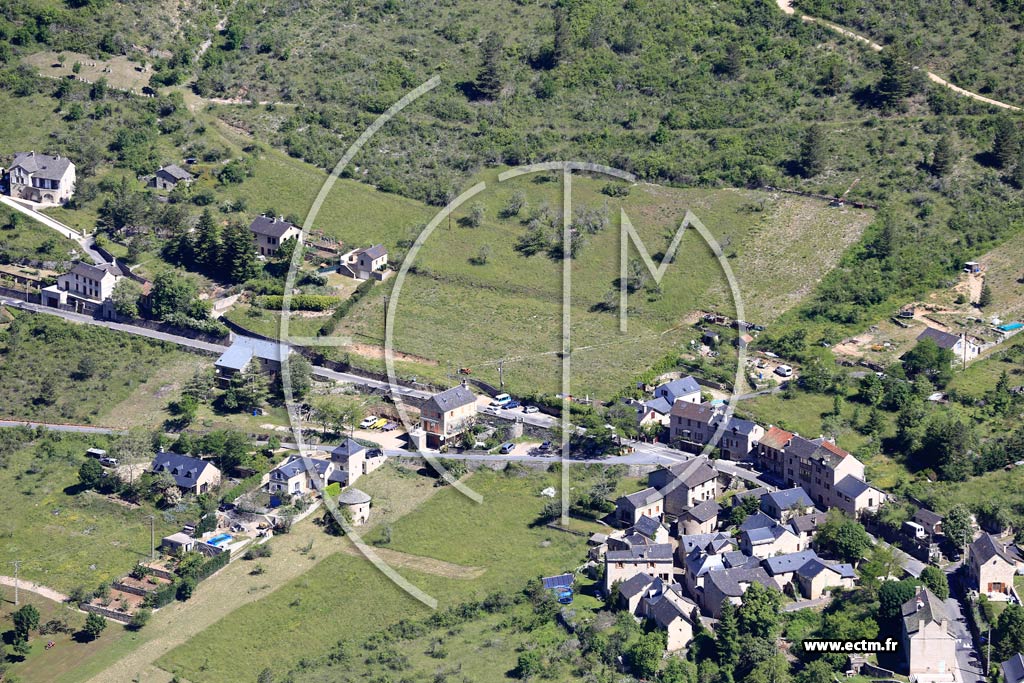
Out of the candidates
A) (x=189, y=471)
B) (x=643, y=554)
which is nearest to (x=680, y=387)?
(x=643, y=554)

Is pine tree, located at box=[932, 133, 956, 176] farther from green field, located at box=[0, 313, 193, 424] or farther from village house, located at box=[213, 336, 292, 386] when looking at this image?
green field, located at box=[0, 313, 193, 424]

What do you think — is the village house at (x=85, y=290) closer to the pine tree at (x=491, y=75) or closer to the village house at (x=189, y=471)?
the village house at (x=189, y=471)

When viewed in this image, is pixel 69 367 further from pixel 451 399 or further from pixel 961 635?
pixel 961 635

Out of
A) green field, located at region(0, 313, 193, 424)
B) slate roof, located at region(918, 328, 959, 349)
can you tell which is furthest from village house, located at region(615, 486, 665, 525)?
green field, located at region(0, 313, 193, 424)

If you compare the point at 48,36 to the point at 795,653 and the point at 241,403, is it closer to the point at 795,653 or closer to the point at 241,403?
the point at 241,403

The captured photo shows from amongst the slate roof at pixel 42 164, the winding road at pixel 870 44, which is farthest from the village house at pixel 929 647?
the slate roof at pixel 42 164

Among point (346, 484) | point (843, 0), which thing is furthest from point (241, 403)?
point (843, 0)

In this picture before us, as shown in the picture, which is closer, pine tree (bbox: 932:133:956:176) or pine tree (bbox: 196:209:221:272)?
pine tree (bbox: 196:209:221:272)
